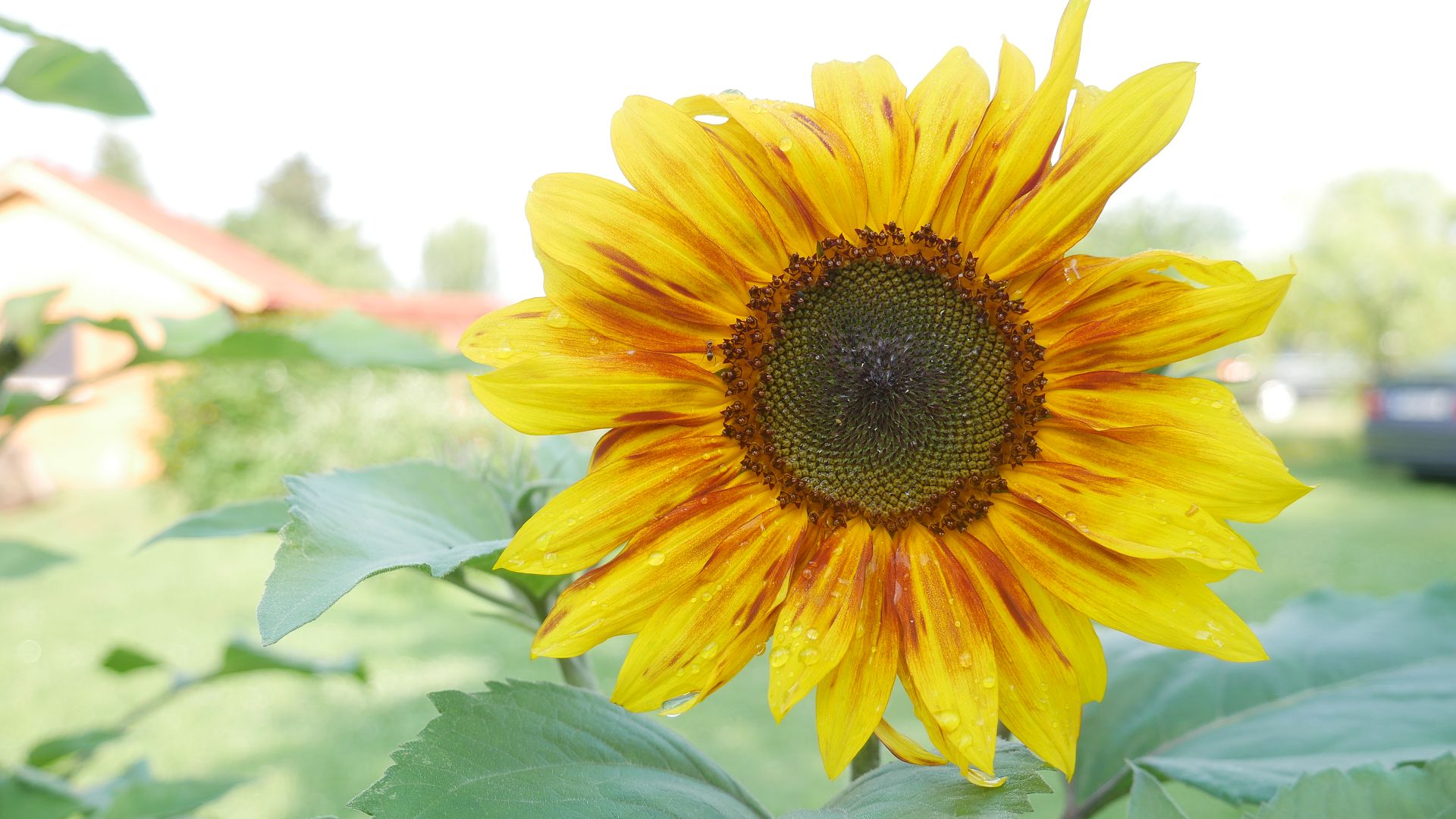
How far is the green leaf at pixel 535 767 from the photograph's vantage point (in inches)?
28.2

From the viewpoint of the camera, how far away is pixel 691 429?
2.77 ft

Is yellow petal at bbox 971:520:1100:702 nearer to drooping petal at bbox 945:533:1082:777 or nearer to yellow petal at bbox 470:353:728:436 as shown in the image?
drooping petal at bbox 945:533:1082:777

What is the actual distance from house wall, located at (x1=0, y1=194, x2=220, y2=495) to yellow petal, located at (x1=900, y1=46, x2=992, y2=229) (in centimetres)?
1481

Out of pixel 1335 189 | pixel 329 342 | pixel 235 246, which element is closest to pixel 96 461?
pixel 235 246

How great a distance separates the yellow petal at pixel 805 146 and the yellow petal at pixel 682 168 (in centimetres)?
3

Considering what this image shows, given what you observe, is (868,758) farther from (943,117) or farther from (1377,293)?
(1377,293)

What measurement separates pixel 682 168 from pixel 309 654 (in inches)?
229

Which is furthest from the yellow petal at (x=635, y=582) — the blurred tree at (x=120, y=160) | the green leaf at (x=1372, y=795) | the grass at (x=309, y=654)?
the blurred tree at (x=120, y=160)

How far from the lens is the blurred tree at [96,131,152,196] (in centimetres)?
5141

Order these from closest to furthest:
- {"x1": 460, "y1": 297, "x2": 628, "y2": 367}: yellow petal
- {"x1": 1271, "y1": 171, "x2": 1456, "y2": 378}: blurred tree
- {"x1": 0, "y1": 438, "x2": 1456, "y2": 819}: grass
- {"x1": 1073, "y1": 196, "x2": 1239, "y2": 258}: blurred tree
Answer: {"x1": 460, "y1": 297, "x2": 628, "y2": 367}: yellow petal < {"x1": 0, "y1": 438, "x2": 1456, "y2": 819}: grass < {"x1": 1271, "y1": 171, "x2": 1456, "y2": 378}: blurred tree < {"x1": 1073, "y1": 196, "x2": 1239, "y2": 258}: blurred tree

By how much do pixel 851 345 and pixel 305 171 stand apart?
59756mm

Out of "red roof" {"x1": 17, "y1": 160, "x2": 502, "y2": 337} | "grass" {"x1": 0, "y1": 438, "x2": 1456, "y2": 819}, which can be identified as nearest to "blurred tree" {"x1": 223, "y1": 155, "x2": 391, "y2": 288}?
"red roof" {"x1": 17, "y1": 160, "x2": 502, "y2": 337}

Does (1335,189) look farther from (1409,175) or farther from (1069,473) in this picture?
(1069,473)

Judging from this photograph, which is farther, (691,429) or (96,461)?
(96,461)
